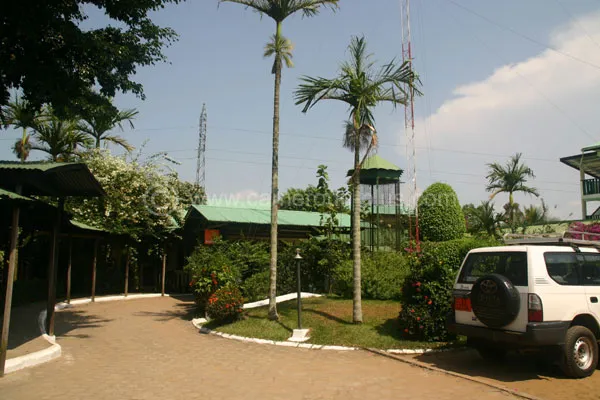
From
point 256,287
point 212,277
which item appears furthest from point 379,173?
point 212,277

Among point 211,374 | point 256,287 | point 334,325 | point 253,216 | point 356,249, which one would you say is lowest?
point 211,374

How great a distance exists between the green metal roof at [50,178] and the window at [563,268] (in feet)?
29.9

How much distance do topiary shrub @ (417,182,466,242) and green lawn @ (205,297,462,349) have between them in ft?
32.3

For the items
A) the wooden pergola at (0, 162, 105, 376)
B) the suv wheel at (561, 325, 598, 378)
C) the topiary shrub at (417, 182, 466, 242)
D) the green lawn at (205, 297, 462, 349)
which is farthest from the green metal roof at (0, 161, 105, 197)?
the topiary shrub at (417, 182, 466, 242)

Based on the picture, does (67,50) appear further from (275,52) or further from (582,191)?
(582,191)

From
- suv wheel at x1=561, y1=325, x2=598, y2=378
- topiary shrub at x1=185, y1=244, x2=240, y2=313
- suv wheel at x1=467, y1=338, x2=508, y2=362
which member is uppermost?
topiary shrub at x1=185, y1=244, x2=240, y2=313

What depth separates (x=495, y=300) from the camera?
716cm

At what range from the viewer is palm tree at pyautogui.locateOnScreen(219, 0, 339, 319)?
12.9 m

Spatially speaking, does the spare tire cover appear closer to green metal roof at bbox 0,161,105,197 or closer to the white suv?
the white suv

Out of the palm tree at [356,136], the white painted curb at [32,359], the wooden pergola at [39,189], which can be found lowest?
the white painted curb at [32,359]

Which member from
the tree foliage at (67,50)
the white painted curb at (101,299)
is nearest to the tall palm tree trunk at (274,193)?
the tree foliage at (67,50)

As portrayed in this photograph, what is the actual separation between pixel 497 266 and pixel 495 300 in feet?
3.33

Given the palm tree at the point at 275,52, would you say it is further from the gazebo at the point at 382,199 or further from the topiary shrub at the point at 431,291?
the gazebo at the point at 382,199

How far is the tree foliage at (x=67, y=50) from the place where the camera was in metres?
8.84
